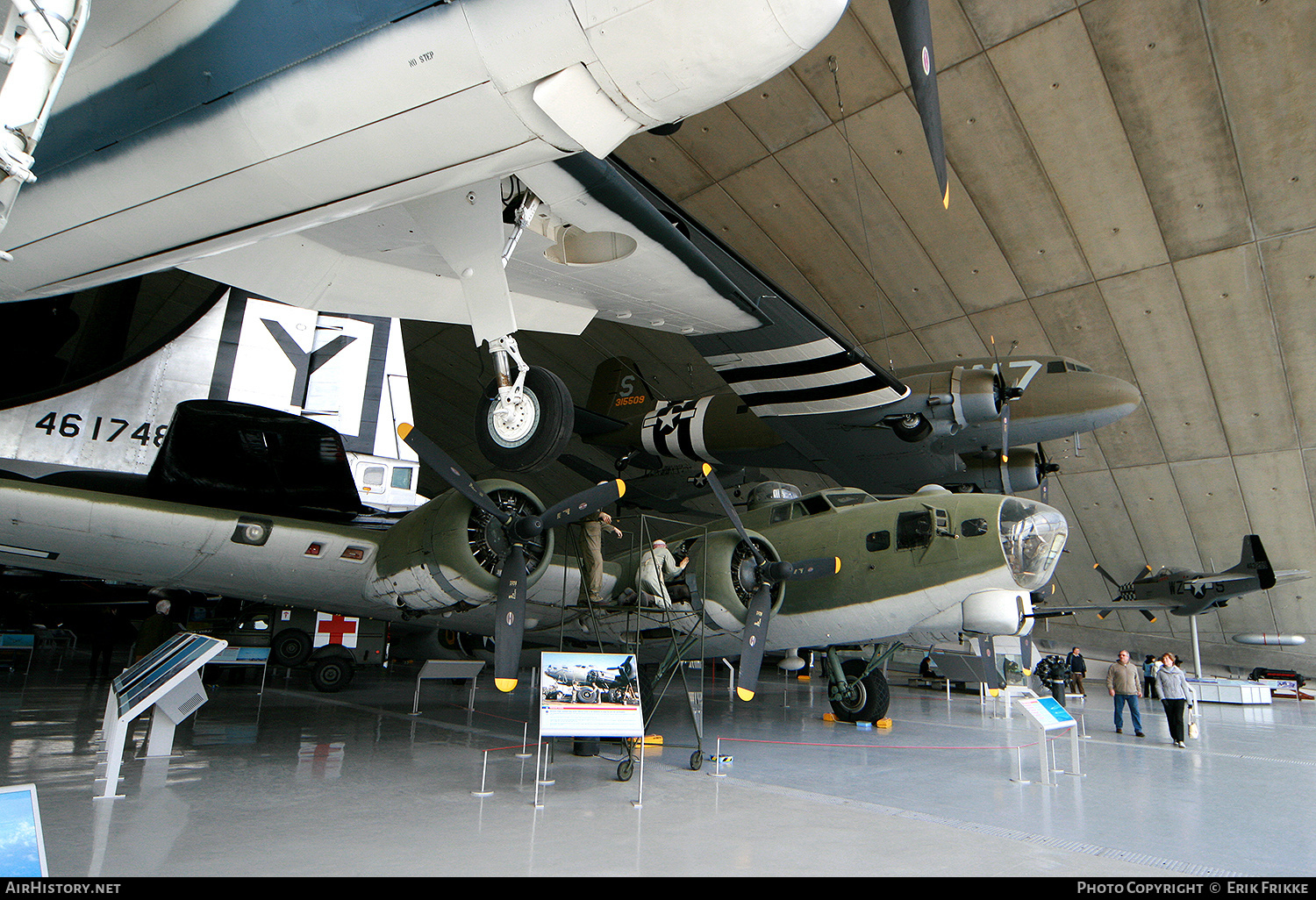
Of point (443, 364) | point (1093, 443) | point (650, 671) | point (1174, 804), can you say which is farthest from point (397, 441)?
point (1093, 443)

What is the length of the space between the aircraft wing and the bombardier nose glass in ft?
13.7

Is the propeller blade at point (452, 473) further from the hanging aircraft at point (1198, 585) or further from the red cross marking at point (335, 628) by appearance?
the hanging aircraft at point (1198, 585)

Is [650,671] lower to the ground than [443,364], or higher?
lower

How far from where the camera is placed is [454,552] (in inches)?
285

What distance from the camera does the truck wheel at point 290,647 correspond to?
1386cm

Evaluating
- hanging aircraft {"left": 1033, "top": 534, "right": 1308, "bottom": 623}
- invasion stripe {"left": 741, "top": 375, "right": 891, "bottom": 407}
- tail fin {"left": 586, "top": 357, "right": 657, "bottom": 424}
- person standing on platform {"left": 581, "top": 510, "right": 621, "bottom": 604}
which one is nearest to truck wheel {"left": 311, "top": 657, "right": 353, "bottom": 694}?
person standing on platform {"left": 581, "top": 510, "right": 621, "bottom": 604}

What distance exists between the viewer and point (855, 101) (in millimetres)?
15359

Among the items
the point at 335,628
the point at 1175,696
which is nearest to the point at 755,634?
the point at 1175,696

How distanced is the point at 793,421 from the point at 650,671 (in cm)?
550

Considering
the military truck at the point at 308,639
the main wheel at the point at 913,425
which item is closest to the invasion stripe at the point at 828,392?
the main wheel at the point at 913,425

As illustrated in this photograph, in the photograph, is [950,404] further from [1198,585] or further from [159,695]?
[1198,585]

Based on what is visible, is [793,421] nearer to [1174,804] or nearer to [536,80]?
[1174,804]

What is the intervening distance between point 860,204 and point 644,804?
49.7ft
